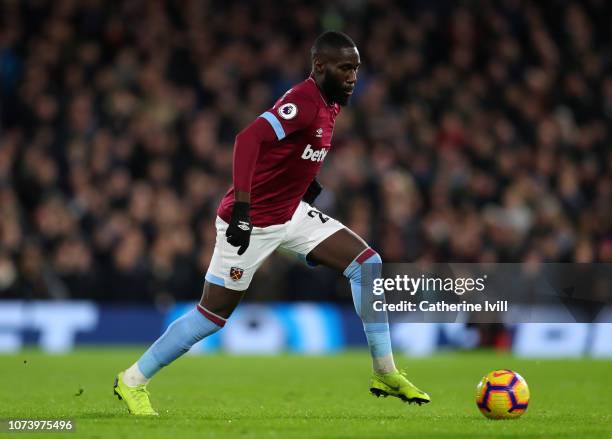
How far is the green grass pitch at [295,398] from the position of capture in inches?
284

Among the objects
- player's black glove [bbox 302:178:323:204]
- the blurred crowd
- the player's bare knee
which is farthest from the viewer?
the blurred crowd

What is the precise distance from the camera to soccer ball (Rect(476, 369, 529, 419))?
7.77 metres

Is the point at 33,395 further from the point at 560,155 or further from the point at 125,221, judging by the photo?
the point at 560,155

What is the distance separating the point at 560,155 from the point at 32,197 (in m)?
8.59

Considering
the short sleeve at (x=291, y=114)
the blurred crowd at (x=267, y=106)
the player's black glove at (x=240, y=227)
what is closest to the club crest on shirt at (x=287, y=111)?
the short sleeve at (x=291, y=114)

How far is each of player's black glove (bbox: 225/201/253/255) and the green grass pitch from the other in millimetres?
1173

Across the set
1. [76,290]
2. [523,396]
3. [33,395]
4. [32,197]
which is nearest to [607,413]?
[523,396]

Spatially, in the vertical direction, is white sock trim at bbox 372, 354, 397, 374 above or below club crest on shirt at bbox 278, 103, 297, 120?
below

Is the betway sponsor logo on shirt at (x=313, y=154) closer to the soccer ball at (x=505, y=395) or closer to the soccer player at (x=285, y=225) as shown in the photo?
the soccer player at (x=285, y=225)

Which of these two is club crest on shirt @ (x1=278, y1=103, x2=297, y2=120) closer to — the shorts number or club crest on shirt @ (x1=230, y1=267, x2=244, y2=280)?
the shorts number

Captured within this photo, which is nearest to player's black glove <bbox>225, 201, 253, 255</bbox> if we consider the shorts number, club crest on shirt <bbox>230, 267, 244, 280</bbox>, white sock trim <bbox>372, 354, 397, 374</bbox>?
club crest on shirt <bbox>230, 267, 244, 280</bbox>

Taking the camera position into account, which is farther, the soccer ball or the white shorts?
the white shorts

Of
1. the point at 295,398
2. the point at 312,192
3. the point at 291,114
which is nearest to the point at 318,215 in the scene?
the point at 312,192

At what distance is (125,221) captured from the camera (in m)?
17.8
